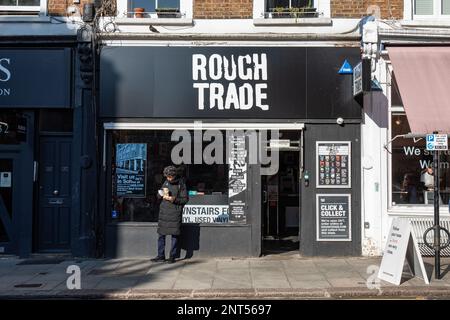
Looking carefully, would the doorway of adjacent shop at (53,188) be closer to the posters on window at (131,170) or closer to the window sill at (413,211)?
the posters on window at (131,170)

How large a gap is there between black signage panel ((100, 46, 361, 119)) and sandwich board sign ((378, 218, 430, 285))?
3034 millimetres

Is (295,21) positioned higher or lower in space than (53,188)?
higher

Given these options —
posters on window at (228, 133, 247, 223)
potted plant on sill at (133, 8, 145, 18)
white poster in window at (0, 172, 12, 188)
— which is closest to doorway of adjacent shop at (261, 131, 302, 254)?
posters on window at (228, 133, 247, 223)

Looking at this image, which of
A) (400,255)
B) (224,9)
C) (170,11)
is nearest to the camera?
(400,255)

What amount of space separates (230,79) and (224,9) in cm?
149

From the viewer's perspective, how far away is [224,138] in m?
10.8

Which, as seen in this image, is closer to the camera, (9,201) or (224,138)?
(224,138)

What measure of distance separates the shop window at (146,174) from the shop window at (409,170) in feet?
11.5

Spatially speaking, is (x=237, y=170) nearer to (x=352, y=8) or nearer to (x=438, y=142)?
(x=438, y=142)

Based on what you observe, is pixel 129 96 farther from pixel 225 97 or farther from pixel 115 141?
pixel 225 97

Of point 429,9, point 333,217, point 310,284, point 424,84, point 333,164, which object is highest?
point 429,9

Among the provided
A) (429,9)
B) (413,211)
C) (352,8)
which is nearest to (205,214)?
(413,211)

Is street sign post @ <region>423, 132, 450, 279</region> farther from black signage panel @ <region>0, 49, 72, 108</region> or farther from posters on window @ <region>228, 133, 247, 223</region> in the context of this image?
black signage panel @ <region>0, 49, 72, 108</region>

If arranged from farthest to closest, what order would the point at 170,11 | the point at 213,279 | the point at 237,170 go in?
the point at 170,11, the point at 237,170, the point at 213,279
